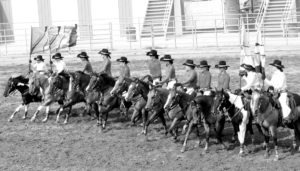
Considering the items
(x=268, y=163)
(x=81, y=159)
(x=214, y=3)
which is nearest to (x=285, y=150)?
(x=268, y=163)

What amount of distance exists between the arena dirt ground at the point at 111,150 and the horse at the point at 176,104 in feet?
2.74

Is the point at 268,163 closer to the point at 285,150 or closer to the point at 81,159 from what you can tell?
the point at 285,150

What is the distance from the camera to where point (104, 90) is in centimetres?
1967

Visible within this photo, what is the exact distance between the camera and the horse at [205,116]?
54.3ft

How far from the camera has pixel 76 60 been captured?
118 feet

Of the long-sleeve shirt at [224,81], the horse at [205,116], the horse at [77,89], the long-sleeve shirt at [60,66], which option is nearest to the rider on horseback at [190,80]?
the long-sleeve shirt at [224,81]

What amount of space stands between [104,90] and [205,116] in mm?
4328

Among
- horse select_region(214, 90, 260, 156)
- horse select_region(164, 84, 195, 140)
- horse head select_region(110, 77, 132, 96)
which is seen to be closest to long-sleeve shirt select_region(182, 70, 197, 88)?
horse select_region(164, 84, 195, 140)

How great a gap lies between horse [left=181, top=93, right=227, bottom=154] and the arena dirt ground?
446 mm

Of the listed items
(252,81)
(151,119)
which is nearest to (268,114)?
(252,81)

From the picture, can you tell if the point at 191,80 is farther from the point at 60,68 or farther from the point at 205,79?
the point at 60,68

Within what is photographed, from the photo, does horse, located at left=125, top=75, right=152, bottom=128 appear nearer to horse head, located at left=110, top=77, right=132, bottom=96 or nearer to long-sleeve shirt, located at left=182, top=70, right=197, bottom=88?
horse head, located at left=110, top=77, right=132, bottom=96

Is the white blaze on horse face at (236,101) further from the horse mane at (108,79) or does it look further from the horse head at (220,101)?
the horse mane at (108,79)

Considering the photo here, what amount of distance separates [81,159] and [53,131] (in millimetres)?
3413
